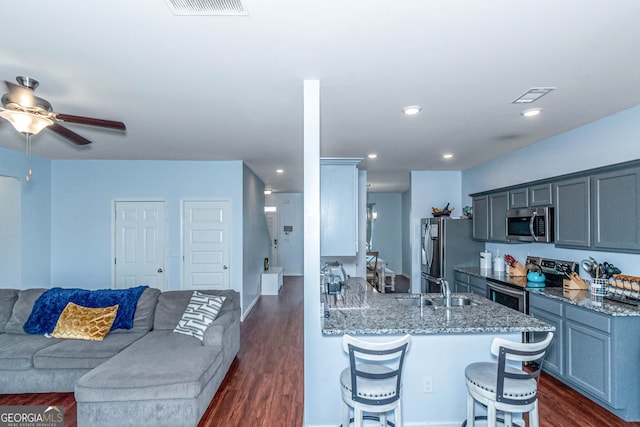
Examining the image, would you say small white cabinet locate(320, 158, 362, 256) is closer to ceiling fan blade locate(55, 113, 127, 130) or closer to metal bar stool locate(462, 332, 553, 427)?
metal bar stool locate(462, 332, 553, 427)

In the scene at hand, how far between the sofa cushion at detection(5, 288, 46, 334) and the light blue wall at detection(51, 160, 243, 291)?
180cm

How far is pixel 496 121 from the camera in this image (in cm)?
Result: 335

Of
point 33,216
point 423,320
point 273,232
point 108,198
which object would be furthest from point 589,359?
point 273,232

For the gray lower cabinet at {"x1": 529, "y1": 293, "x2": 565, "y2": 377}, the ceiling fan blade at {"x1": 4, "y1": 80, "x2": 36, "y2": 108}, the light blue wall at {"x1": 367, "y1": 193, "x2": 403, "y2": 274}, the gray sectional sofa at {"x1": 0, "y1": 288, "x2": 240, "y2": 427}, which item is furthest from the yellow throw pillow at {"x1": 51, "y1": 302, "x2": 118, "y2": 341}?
the light blue wall at {"x1": 367, "y1": 193, "x2": 403, "y2": 274}

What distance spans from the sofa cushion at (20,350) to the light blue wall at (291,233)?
7240 millimetres

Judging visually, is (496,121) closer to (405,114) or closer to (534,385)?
(405,114)

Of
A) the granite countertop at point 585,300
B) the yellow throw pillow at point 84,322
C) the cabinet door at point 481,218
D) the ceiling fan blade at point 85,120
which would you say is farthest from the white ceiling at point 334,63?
the yellow throw pillow at point 84,322

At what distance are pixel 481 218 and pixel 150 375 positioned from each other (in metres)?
4.74

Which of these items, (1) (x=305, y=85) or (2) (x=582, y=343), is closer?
(1) (x=305, y=85)

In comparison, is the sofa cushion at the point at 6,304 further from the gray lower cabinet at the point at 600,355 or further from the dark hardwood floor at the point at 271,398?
the gray lower cabinet at the point at 600,355

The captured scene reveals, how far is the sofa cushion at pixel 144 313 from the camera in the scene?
3426 mm

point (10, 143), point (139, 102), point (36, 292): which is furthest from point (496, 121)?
point (10, 143)

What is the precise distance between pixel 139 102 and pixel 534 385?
3551 millimetres

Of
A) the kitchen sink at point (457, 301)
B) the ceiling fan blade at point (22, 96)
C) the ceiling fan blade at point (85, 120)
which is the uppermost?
the ceiling fan blade at point (22, 96)
